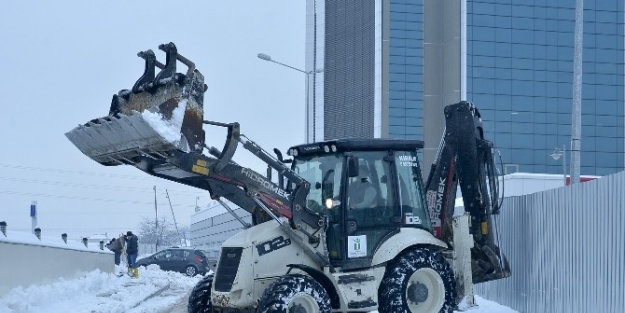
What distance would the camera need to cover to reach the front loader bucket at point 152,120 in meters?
9.23

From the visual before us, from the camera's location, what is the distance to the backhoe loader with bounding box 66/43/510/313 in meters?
9.59

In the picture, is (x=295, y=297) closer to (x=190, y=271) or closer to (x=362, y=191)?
(x=362, y=191)

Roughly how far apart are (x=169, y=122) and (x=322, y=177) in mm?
2652

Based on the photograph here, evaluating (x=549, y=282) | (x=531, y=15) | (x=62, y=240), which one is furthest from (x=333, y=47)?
(x=549, y=282)

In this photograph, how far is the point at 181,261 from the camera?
3694cm

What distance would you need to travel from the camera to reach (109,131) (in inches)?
383

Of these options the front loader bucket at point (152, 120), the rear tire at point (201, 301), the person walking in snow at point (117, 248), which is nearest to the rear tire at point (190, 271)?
the person walking in snow at point (117, 248)

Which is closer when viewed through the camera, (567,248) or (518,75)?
(567,248)

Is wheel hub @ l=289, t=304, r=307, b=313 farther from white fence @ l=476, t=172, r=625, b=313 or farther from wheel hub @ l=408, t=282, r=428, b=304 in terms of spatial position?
white fence @ l=476, t=172, r=625, b=313

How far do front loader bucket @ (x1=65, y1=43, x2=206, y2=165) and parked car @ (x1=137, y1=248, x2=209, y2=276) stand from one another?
2647cm

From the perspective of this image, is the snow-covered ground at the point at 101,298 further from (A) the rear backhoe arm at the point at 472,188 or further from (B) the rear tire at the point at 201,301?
(B) the rear tire at the point at 201,301

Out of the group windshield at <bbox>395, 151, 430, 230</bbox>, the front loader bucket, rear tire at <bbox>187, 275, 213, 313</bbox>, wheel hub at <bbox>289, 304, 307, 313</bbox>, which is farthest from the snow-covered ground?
the front loader bucket

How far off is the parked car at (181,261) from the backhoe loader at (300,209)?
25165 millimetres

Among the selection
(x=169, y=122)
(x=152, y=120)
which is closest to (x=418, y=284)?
(x=169, y=122)
